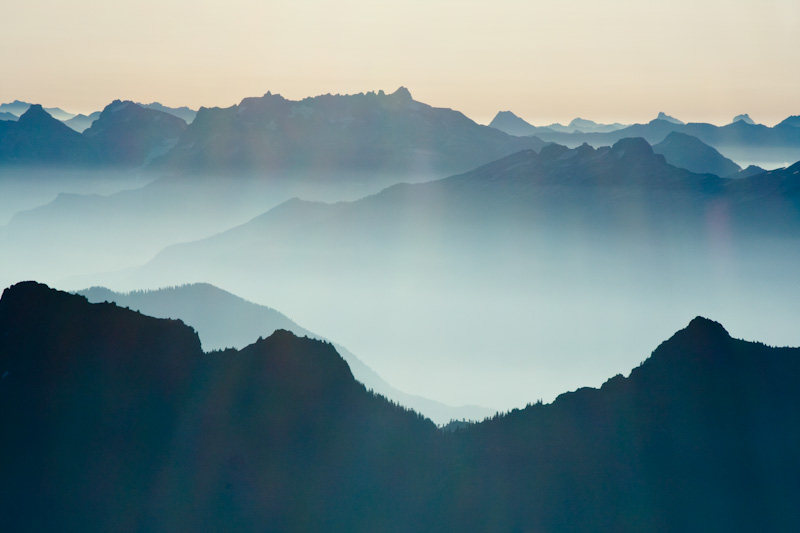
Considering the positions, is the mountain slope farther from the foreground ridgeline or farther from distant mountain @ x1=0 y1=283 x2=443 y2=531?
distant mountain @ x1=0 y1=283 x2=443 y2=531

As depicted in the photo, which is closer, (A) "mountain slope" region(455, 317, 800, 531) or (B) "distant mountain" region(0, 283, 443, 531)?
(B) "distant mountain" region(0, 283, 443, 531)

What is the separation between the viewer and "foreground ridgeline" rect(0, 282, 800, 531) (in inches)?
4193

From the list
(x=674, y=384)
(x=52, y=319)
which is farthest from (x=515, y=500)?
(x=52, y=319)

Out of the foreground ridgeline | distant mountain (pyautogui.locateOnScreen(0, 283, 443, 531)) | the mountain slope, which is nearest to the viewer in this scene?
distant mountain (pyautogui.locateOnScreen(0, 283, 443, 531))

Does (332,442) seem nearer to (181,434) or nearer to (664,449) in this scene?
(181,434)

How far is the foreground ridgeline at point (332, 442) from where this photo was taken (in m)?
106

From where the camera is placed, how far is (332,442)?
11850cm

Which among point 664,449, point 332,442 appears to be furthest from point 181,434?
point 664,449

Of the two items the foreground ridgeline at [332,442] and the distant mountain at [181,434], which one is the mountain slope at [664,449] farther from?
the distant mountain at [181,434]

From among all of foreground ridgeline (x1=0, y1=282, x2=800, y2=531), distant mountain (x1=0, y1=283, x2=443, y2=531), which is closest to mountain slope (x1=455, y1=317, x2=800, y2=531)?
foreground ridgeline (x1=0, y1=282, x2=800, y2=531)

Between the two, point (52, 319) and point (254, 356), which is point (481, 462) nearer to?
point (254, 356)

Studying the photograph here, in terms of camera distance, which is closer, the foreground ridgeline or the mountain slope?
the foreground ridgeline

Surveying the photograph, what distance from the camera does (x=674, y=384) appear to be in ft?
407

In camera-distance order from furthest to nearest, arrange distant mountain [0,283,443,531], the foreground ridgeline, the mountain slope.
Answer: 1. the mountain slope
2. the foreground ridgeline
3. distant mountain [0,283,443,531]
